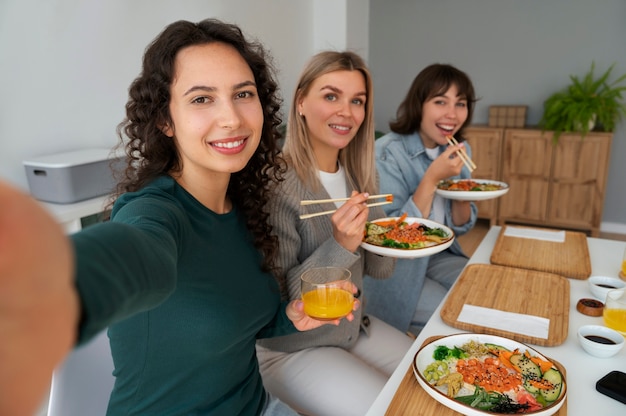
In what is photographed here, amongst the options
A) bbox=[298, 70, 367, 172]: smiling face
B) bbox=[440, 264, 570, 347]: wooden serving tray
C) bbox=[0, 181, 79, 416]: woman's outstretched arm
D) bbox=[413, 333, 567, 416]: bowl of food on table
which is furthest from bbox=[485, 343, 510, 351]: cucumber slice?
bbox=[0, 181, 79, 416]: woman's outstretched arm

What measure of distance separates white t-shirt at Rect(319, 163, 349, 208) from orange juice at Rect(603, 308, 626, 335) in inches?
37.2

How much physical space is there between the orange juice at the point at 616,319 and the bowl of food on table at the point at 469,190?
3.10 ft

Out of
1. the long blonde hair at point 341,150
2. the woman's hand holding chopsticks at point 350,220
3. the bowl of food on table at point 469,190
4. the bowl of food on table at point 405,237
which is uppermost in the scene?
the long blonde hair at point 341,150

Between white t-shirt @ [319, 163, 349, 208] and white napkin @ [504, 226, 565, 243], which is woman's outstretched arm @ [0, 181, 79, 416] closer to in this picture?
white t-shirt @ [319, 163, 349, 208]

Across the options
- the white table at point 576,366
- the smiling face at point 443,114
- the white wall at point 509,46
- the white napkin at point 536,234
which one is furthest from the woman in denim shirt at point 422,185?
the white wall at point 509,46

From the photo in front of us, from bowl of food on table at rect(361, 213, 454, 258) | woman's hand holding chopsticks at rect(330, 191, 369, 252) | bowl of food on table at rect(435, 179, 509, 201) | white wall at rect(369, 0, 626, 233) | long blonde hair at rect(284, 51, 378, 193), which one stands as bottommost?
bowl of food on table at rect(361, 213, 454, 258)

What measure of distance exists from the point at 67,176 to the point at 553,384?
6.55 ft

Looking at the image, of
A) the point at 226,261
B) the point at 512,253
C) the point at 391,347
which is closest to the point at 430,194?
the point at 512,253

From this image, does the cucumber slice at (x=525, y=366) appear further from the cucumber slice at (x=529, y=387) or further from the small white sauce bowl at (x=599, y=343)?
the small white sauce bowl at (x=599, y=343)

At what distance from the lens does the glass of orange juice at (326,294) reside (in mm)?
1123

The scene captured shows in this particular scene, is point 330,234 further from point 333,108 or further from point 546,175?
point 546,175

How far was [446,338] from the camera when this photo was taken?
1.15 m

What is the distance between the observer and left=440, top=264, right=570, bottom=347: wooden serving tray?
49.0 inches

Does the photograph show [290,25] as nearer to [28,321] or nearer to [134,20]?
[134,20]
